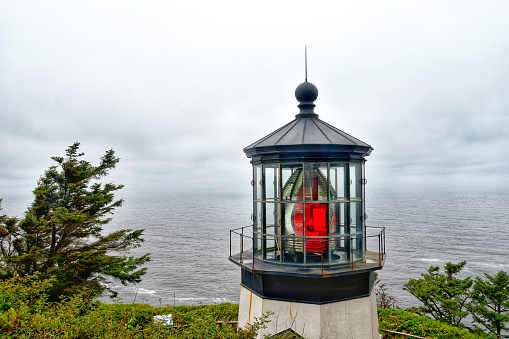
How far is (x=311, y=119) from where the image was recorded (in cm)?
664

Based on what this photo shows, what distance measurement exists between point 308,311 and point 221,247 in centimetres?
3672

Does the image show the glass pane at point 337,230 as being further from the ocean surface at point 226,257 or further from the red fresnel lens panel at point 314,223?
the ocean surface at point 226,257

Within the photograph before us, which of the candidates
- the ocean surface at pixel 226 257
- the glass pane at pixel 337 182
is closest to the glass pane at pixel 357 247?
the glass pane at pixel 337 182

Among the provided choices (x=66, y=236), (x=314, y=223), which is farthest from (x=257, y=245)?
(x=66, y=236)

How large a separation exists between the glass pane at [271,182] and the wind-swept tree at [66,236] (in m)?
9.34

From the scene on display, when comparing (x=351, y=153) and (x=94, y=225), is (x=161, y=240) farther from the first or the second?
(x=351, y=153)

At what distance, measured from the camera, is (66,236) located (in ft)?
45.0

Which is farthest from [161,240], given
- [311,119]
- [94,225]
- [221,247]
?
[311,119]

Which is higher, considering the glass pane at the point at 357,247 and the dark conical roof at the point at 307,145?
the dark conical roof at the point at 307,145

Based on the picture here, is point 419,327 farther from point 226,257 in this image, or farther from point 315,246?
point 226,257

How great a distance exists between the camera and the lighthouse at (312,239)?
5648mm

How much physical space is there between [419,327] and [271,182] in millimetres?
7476

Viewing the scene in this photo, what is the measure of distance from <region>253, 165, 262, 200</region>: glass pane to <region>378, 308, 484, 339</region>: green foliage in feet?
21.5

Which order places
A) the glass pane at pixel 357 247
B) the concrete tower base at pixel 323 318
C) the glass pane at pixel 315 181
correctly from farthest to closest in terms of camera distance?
the glass pane at pixel 357 247 < the glass pane at pixel 315 181 < the concrete tower base at pixel 323 318
